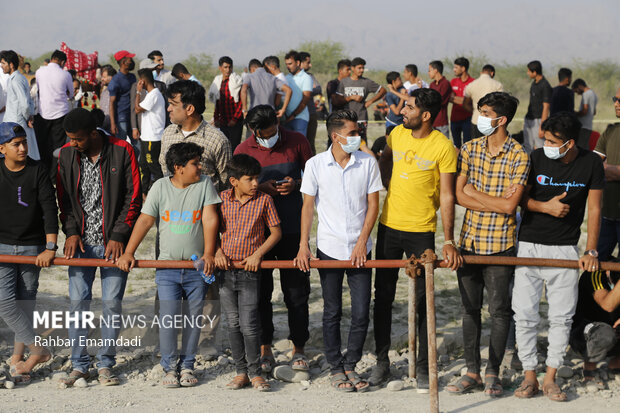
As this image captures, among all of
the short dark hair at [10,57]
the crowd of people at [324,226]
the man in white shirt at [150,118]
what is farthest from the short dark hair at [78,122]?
the short dark hair at [10,57]

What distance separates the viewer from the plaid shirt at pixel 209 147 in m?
5.84

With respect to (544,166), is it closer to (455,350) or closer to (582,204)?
(582,204)

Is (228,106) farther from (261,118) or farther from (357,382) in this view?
(357,382)

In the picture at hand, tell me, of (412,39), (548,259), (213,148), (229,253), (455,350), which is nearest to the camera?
(548,259)

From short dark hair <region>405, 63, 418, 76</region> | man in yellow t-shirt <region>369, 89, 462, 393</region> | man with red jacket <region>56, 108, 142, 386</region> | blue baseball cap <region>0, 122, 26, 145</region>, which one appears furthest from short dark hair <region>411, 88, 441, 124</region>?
short dark hair <region>405, 63, 418, 76</region>

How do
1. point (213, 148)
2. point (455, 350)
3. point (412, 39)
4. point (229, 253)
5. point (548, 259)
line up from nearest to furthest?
point (548, 259) < point (229, 253) < point (213, 148) < point (455, 350) < point (412, 39)

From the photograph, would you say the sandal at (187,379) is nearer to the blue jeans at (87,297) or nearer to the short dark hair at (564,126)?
the blue jeans at (87,297)

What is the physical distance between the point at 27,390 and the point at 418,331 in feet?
10.0

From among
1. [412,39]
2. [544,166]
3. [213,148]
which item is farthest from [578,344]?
[412,39]

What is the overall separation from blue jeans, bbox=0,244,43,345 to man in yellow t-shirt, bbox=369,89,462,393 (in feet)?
9.01

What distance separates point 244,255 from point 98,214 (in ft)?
3.90

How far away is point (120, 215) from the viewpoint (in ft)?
18.3

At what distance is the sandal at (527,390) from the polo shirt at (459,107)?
736 centimetres

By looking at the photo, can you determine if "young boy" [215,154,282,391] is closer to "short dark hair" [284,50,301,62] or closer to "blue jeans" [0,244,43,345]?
"blue jeans" [0,244,43,345]
